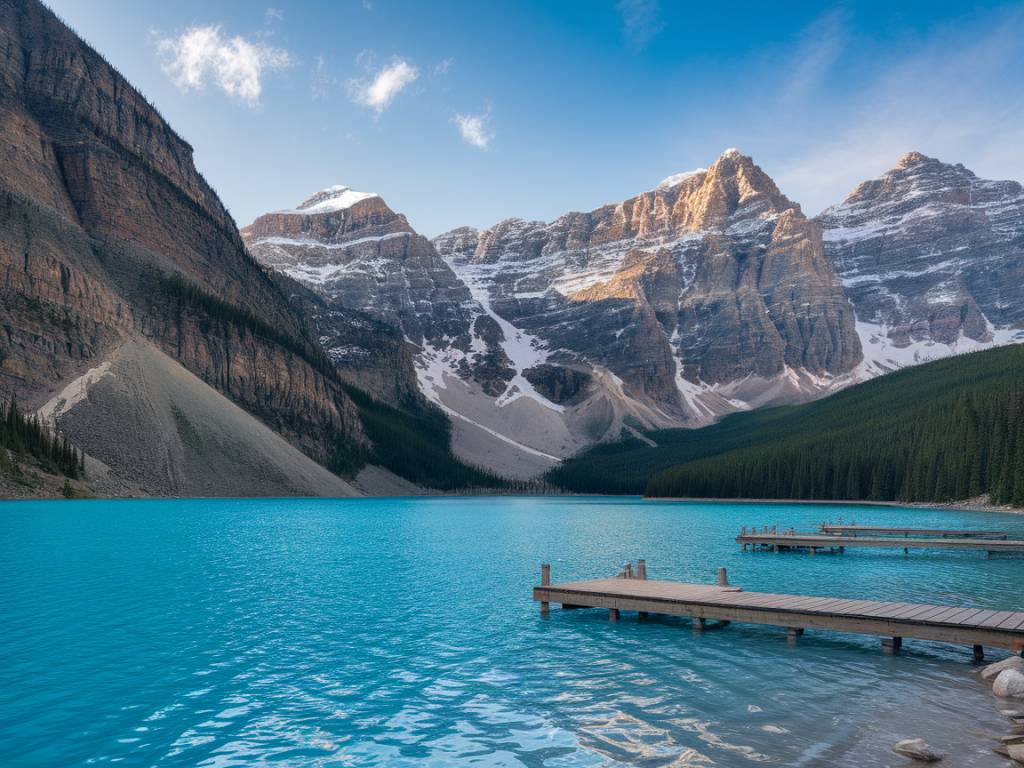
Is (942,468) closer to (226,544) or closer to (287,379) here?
(226,544)

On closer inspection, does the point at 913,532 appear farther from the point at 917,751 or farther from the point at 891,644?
the point at 917,751

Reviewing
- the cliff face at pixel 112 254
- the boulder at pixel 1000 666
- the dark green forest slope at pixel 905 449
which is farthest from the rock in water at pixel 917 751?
the cliff face at pixel 112 254

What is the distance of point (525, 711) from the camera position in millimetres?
16453

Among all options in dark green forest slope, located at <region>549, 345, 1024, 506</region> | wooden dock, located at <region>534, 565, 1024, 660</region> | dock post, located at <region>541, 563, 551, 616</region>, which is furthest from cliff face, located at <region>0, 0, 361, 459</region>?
wooden dock, located at <region>534, 565, 1024, 660</region>

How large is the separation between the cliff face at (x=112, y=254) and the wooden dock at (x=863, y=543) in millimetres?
A: 87955

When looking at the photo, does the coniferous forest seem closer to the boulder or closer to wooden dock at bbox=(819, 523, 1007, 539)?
wooden dock at bbox=(819, 523, 1007, 539)

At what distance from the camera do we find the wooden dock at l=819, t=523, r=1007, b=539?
61.1 m

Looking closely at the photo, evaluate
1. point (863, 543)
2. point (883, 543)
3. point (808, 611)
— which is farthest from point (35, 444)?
point (808, 611)

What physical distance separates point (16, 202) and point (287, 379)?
63.5m

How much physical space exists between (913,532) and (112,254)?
132911 mm

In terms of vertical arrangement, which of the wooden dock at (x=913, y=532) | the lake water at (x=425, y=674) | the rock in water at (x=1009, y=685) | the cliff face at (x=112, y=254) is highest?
the cliff face at (x=112, y=254)

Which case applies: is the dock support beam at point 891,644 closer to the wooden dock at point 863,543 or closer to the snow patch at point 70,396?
the wooden dock at point 863,543

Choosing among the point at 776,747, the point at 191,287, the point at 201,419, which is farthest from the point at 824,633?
the point at 191,287

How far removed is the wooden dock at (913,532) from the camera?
200 ft
